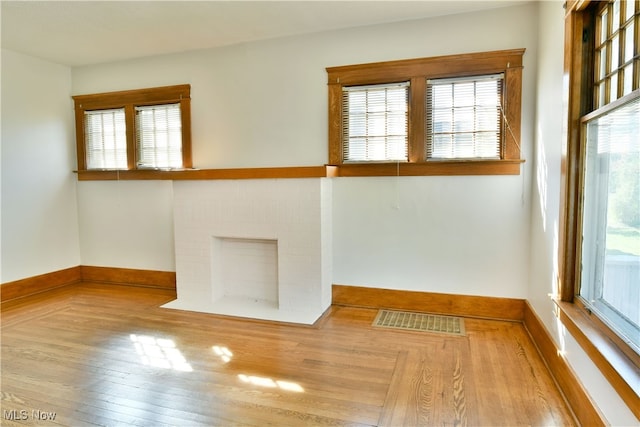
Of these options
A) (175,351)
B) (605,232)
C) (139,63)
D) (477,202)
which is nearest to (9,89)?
(139,63)

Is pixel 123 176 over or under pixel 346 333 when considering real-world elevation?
over

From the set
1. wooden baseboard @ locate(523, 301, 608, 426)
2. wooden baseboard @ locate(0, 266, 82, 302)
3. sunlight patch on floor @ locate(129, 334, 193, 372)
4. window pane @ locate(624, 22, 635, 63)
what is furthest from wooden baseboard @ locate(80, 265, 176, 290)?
window pane @ locate(624, 22, 635, 63)

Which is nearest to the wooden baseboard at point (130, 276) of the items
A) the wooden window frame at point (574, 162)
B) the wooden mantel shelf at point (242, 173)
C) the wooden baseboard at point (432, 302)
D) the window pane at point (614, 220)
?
the wooden mantel shelf at point (242, 173)

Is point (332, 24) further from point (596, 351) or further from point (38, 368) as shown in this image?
point (38, 368)

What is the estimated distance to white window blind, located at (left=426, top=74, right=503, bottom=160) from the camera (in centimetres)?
333

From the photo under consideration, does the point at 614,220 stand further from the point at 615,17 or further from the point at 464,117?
the point at 464,117

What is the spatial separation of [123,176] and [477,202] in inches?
156

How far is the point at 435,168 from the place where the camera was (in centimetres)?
349

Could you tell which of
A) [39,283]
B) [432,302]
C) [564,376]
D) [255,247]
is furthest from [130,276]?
[564,376]

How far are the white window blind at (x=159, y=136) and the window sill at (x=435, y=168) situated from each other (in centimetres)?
A: 199

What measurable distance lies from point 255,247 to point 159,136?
183cm

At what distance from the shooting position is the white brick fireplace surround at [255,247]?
3582 millimetres

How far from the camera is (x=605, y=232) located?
6.48 feet

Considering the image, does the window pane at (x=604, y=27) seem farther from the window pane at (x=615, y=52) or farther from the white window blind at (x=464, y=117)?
the white window blind at (x=464, y=117)
